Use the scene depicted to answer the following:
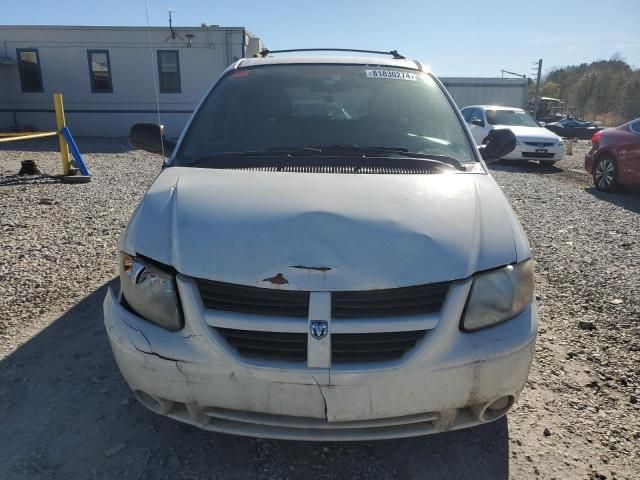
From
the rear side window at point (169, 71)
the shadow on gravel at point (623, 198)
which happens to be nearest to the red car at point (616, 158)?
the shadow on gravel at point (623, 198)

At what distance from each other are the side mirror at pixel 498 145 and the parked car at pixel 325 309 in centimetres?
139

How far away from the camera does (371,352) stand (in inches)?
72.4

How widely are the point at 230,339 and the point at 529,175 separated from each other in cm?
1113

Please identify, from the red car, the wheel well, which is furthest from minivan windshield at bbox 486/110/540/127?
the wheel well

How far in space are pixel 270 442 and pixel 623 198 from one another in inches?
348

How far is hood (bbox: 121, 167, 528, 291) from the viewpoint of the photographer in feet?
6.07

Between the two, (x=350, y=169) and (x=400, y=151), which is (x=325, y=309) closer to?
(x=350, y=169)

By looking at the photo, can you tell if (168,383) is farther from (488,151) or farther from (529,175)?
(529,175)

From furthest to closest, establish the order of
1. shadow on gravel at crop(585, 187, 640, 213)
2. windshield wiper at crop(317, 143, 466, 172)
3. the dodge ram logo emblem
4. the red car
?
the red car
shadow on gravel at crop(585, 187, 640, 213)
windshield wiper at crop(317, 143, 466, 172)
the dodge ram logo emblem

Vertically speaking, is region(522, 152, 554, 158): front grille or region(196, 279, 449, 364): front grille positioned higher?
region(196, 279, 449, 364): front grille

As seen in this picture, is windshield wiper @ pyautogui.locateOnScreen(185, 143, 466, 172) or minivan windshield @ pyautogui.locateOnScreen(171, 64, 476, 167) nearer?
windshield wiper @ pyautogui.locateOnScreen(185, 143, 466, 172)

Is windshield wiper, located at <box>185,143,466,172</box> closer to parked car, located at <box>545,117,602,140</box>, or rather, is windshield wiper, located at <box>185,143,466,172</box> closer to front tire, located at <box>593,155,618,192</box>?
front tire, located at <box>593,155,618,192</box>

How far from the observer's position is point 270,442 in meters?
2.27

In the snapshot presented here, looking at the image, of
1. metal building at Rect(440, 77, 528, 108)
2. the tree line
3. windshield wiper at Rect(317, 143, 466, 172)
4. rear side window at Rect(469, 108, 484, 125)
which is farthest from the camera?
the tree line
